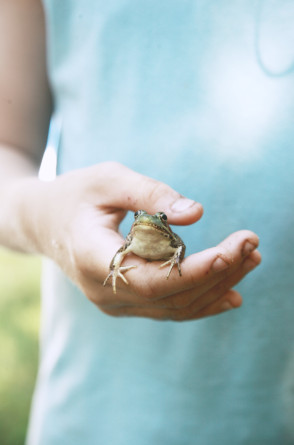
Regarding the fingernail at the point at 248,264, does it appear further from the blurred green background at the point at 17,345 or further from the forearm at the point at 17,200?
the blurred green background at the point at 17,345

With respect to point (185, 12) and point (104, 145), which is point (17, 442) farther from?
point (185, 12)

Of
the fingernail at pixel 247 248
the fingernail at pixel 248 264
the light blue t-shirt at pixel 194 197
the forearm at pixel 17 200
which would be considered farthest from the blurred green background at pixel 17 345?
the fingernail at pixel 247 248

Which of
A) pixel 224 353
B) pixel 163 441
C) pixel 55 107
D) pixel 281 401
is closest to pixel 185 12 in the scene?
pixel 55 107

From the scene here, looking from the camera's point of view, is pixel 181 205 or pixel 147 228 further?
pixel 147 228

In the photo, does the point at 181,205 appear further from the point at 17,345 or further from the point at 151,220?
the point at 17,345

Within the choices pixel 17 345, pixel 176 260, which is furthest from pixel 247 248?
pixel 17 345

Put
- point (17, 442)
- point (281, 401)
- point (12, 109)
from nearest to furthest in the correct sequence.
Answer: point (281, 401) < point (12, 109) < point (17, 442)

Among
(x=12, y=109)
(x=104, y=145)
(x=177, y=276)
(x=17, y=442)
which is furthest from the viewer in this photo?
(x=17, y=442)
